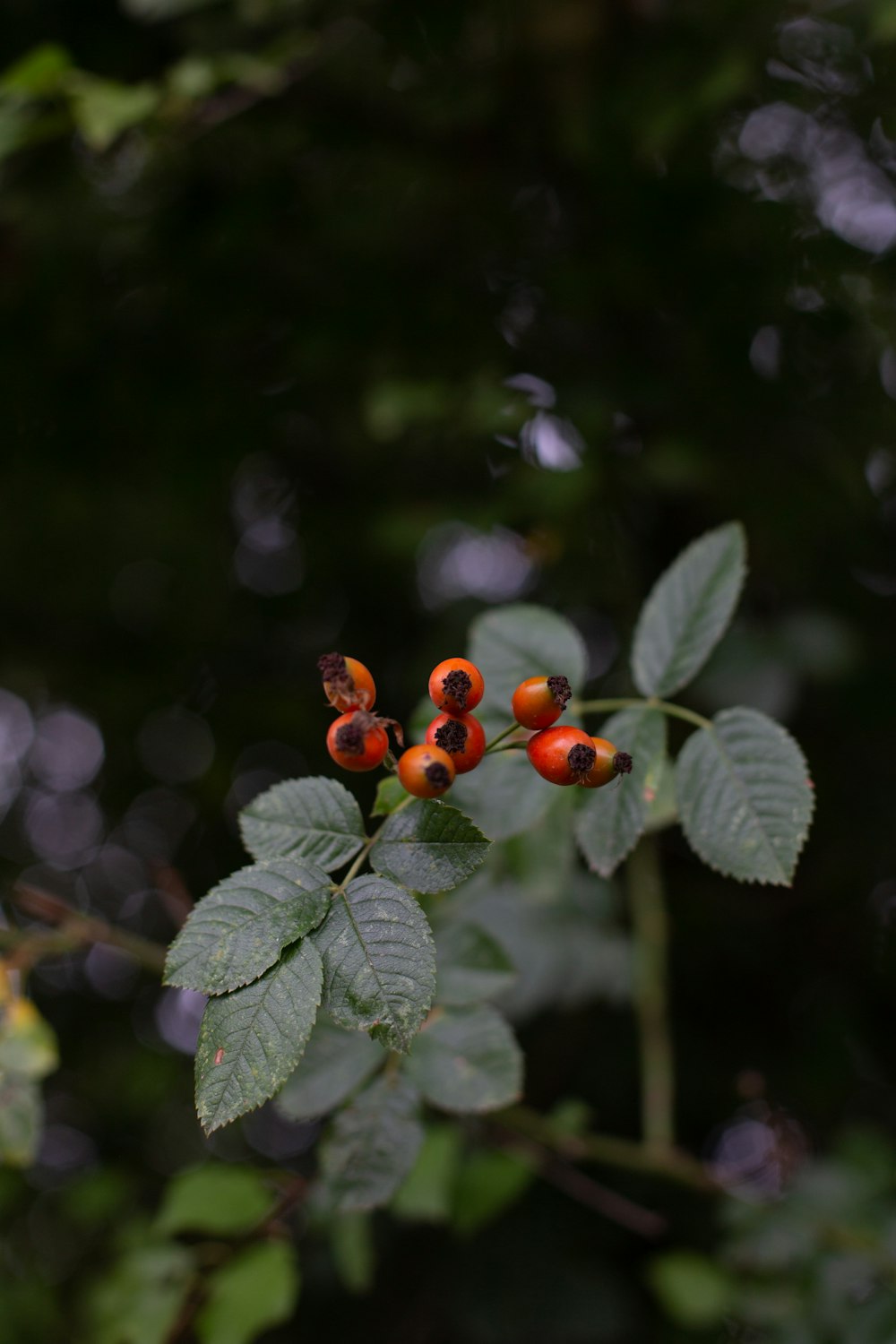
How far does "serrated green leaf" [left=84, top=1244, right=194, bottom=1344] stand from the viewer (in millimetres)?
1516

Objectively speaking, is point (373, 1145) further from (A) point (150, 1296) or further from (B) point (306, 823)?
(A) point (150, 1296)

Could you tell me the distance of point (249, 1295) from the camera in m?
1.50

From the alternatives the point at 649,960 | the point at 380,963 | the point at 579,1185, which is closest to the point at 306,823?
the point at 380,963

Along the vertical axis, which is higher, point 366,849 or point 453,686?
point 453,686

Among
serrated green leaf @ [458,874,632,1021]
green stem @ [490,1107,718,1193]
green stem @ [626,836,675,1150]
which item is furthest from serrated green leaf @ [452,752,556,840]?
green stem @ [626,836,675,1150]

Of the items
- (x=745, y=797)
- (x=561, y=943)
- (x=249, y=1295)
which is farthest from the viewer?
(x=561, y=943)

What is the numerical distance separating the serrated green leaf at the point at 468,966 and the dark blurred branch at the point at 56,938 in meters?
0.38

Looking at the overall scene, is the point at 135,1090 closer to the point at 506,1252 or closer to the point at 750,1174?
the point at 506,1252

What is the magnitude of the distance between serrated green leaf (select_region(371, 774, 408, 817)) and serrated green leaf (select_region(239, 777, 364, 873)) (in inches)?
0.8

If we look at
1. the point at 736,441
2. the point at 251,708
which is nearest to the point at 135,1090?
the point at 251,708

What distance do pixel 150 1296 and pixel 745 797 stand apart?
1.33 metres

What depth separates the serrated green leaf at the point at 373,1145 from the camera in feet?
3.89

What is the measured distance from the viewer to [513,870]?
4.61 ft

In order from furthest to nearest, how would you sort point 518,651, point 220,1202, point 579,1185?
point 579,1185 < point 220,1202 < point 518,651
